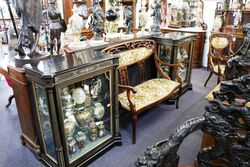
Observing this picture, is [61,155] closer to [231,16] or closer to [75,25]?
[75,25]

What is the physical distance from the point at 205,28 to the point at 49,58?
13.1ft

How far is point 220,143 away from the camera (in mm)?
1013

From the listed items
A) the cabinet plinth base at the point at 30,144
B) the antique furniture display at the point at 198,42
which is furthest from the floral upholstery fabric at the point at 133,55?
the antique furniture display at the point at 198,42

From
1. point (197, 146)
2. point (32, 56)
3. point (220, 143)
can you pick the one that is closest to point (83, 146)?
point (32, 56)

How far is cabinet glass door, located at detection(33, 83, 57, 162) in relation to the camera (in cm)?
175

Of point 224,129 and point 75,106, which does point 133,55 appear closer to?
point 75,106

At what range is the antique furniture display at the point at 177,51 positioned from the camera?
3.11 metres

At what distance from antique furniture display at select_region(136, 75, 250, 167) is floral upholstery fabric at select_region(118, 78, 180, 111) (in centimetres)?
129

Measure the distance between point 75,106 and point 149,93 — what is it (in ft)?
3.35

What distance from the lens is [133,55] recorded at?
2623 mm

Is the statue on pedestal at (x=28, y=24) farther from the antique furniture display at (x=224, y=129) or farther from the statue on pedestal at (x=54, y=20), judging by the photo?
the antique furniture display at (x=224, y=129)

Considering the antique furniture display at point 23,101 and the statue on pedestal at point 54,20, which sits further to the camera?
the statue on pedestal at point 54,20

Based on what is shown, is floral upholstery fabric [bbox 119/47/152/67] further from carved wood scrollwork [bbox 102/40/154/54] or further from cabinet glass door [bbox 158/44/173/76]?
cabinet glass door [bbox 158/44/173/76]

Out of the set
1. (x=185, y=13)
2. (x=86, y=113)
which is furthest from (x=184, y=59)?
(x=86, y=113)
